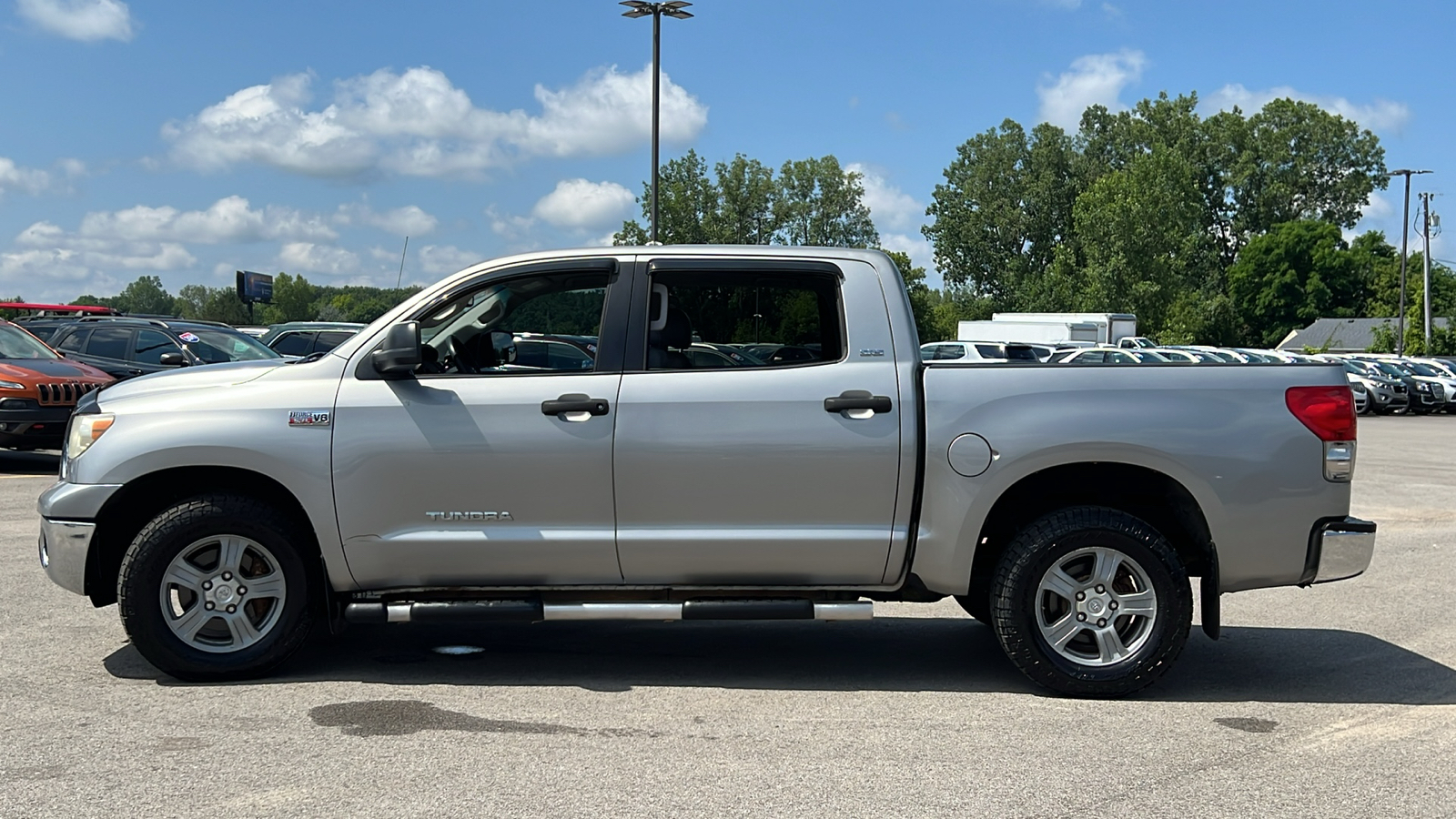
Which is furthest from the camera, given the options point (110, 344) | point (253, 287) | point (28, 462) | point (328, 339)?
point (253, 287)

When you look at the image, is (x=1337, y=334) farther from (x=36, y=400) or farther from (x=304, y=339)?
(x=36, y=400)

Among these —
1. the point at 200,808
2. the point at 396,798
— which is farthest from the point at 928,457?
the point at 200,808

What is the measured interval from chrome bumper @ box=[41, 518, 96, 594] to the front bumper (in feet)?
17.5

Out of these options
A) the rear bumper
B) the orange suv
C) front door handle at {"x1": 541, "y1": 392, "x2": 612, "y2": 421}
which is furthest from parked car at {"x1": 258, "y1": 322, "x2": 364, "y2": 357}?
front door handle at {"x1": 541, "y1": 392, "x2": 612, "y2": 421}

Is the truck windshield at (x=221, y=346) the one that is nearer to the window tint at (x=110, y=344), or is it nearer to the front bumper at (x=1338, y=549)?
the window tint at (x=110, y=344)

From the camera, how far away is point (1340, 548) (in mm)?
5641

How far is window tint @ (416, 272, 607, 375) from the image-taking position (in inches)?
231

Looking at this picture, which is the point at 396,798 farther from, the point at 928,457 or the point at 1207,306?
the point at 1207,306

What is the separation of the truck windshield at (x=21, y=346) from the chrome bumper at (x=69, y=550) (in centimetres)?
1025

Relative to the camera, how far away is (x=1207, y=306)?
87.0 metres

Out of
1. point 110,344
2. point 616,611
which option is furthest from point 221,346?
point 616,611

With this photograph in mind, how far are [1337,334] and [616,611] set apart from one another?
103498 mm

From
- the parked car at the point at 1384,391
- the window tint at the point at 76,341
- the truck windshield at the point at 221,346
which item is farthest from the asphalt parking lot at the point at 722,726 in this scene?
the parked car at the point at 1384,391

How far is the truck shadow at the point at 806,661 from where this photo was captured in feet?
19.5
